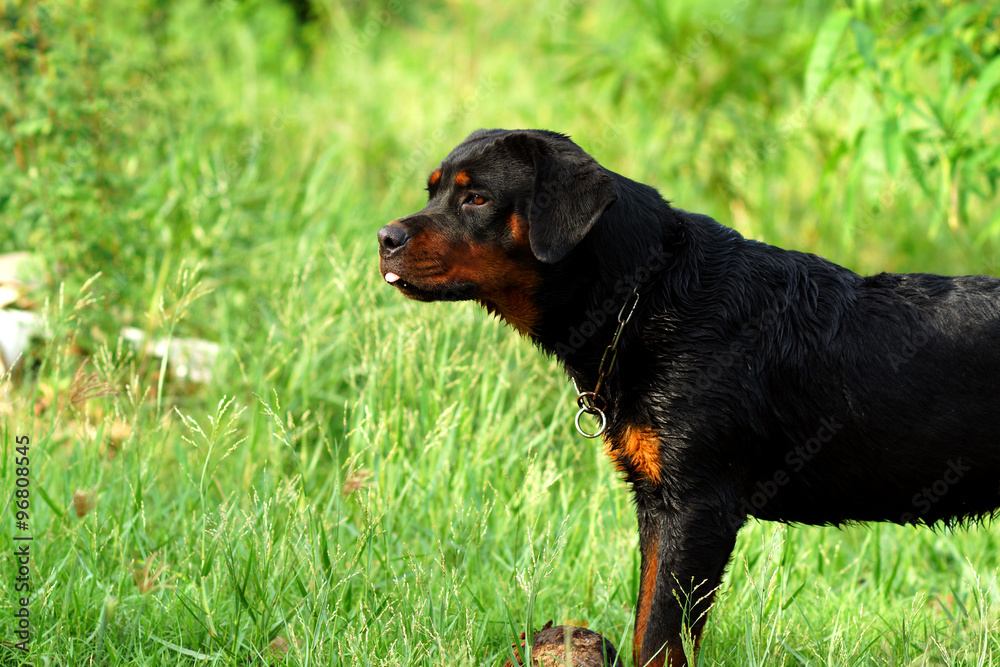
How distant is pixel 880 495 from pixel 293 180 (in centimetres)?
463

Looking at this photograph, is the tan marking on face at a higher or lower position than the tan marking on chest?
higher

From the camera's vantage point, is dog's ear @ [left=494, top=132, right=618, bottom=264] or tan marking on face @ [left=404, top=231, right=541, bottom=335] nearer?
dog's ear @ [left=494, top=132, right=618, bottom=264]

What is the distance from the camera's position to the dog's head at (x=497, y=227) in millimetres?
2611

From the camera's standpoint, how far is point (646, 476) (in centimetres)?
258

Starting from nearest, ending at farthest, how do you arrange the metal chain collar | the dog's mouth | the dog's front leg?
the dog's front leg
the metal chain collar
the dog's mouth

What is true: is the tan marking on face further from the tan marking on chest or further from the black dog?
the tan marking on chest

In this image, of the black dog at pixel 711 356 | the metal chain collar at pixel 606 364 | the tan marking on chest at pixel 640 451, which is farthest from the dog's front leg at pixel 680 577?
the metal chain collar at pixel 606 364

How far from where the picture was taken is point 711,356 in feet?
8.38

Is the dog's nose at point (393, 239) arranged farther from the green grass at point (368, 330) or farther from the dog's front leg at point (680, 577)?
the dog's front leg at point (680, 577)

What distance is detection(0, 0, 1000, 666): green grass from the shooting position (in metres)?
2.61

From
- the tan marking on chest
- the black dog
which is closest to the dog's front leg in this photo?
the black dog

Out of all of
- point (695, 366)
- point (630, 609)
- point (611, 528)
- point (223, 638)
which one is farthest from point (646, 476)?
point (223, 638)

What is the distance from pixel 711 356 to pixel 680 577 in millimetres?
663

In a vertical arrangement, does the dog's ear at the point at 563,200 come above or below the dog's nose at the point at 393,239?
above
